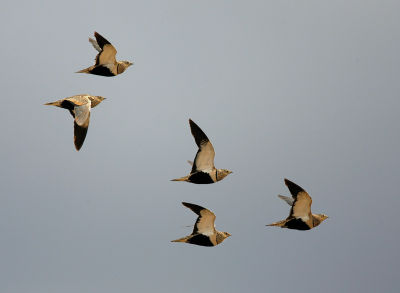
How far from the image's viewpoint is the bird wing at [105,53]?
50.0 m

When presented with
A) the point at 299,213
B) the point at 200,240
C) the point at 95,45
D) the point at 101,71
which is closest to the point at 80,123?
the point at 101,71

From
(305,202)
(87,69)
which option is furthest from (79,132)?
(305,202)

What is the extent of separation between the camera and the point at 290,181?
162ft

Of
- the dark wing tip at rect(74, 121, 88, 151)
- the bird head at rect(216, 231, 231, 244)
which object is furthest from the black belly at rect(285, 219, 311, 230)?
the dark wing tip at rect(74, 121, 88, 151)

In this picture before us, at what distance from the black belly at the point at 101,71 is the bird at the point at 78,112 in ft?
8.18

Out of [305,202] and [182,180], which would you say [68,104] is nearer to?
[182,180]

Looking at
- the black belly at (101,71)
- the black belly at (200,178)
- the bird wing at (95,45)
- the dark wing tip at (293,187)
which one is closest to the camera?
the dark wing tip at (293,187)

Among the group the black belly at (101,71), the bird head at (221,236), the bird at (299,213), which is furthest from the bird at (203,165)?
the black belly at (101,71)

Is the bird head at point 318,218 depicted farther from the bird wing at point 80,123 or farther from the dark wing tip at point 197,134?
the bird wing at point 80,123

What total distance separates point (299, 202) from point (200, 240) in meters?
6.48

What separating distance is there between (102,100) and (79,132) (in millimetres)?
4774

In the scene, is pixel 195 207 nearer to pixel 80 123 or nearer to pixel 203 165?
pixel 203 165

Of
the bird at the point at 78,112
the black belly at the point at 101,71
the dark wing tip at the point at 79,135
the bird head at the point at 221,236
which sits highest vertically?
the black belly at the point at 101,71

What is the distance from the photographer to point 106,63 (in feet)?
169
